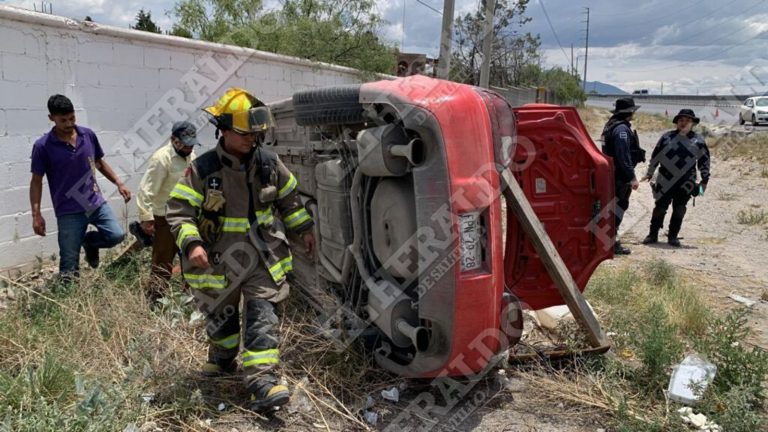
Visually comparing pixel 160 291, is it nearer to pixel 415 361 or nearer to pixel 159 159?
pixel 159 159

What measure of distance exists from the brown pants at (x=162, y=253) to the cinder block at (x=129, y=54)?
2035mm

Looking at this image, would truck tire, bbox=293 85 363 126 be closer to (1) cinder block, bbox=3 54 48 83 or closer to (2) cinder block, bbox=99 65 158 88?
(1) cinder block, bbox=3 54 48 83

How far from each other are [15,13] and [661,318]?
5.16m

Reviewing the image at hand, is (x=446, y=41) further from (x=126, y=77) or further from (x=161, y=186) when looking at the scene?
(x=161, y=186)

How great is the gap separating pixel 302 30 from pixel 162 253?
28.4 feet

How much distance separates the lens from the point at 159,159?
4445 mm

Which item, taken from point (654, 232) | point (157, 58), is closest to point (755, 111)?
point (654, 232)

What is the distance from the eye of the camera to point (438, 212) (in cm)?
262

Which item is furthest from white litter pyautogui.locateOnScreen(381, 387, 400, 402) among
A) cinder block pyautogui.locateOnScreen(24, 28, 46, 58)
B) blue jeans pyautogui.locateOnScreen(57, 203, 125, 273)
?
cinder block pyautogui.locateOnScreen(24, 28, 46, 58)

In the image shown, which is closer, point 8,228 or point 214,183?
point 214,183

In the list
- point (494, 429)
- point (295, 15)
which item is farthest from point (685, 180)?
point (295, 15)

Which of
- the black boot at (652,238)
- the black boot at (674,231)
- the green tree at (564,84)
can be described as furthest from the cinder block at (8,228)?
the green tree at (564,84)

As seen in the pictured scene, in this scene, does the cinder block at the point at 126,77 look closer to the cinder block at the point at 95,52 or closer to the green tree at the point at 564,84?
the cinder block at the point at 95,52

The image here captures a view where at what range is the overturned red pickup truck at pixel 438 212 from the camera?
2.64m
